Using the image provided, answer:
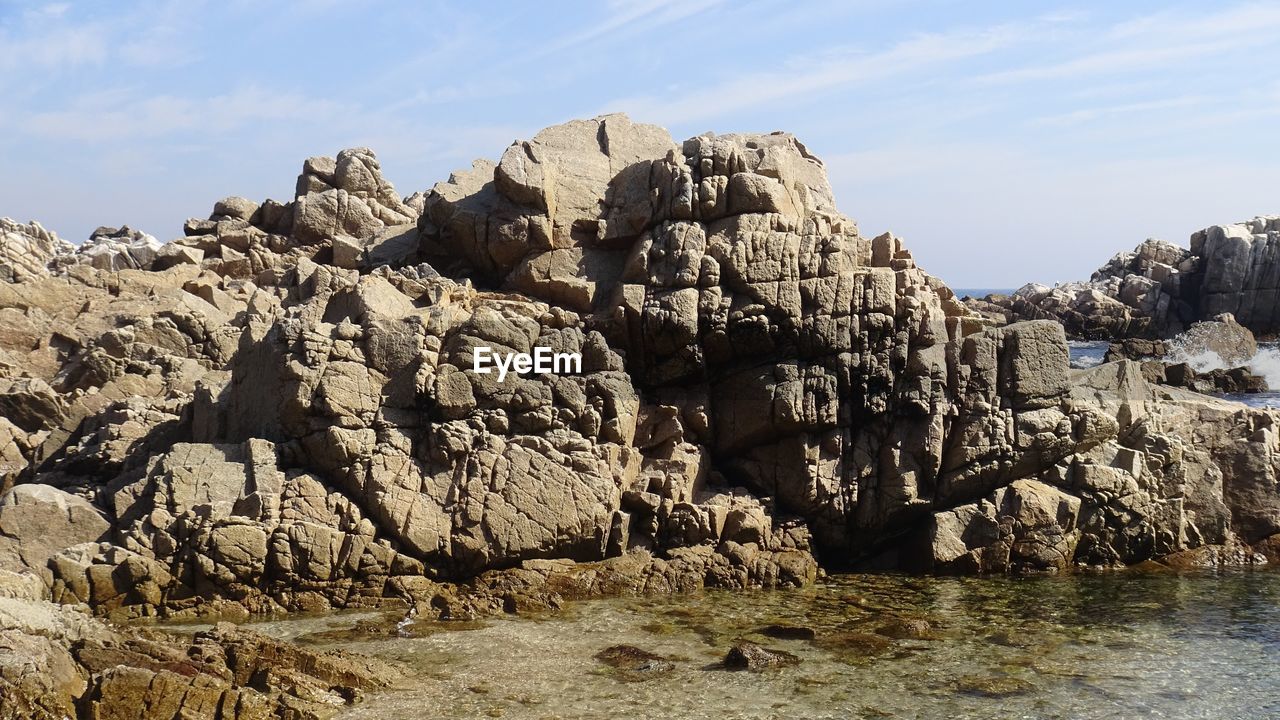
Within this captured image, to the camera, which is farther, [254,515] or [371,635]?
[254,515]

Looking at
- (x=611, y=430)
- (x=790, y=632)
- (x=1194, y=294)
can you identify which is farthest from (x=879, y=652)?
(x=1194, y=294)

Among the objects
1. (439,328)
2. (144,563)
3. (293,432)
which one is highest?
(439,328)

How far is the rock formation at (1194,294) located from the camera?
74.9 m

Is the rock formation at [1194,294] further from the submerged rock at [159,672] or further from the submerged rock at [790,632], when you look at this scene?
the submerged rock at [159,672]

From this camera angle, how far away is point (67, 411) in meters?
27.3

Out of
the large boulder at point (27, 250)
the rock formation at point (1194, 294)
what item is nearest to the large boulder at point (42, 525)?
the large boulder at point (27, 250)

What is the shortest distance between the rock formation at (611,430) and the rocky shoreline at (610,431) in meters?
0.06

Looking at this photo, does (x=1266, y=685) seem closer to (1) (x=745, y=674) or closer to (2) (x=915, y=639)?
(2) (x=915, y=639)

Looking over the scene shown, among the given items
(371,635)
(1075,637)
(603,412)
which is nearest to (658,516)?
(603,412)

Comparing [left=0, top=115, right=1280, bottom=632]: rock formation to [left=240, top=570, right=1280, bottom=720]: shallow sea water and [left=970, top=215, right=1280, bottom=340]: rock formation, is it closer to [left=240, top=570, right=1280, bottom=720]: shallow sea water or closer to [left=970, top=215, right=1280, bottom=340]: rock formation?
[left=240, top=570, right=1280, bottom=720]: shallow sea water

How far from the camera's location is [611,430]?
23.6m

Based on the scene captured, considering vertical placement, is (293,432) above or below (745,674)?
above

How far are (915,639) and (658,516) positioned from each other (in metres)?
5.96

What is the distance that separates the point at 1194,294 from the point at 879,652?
67112 mm
